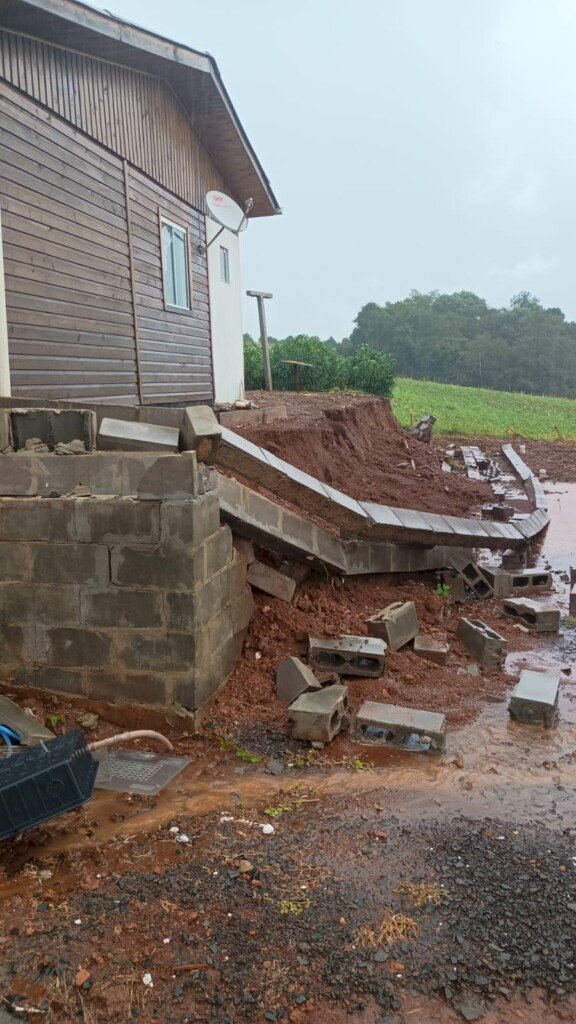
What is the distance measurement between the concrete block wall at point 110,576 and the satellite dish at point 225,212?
32.5ft

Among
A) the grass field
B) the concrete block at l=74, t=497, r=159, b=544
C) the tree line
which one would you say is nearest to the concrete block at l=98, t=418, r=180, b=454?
the concrete block at l=74, t=497, r=159, b=544

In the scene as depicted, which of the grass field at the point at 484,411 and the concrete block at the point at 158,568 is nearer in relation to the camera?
the concrete block at the point at 158,568

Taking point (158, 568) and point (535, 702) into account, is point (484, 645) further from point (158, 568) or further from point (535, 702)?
point (158, 568)

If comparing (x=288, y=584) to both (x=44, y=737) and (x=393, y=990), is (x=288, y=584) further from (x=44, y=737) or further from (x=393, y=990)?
(x=393, y=990)

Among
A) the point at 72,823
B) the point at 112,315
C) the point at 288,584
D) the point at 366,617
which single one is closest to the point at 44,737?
the point at 72,823

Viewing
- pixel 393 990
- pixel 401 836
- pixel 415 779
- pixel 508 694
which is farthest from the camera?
pixel 508 694

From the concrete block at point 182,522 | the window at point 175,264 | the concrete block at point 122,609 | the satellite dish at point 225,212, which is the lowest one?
the concrete block at point 122,609

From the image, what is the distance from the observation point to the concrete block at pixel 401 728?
537cm

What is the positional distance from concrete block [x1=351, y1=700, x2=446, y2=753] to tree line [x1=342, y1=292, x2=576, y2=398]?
6053cm

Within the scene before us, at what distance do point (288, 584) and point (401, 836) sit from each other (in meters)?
3.36

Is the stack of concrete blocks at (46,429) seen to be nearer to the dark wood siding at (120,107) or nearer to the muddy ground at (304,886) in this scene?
the muddy ground at (304,886)

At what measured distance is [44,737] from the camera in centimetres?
504

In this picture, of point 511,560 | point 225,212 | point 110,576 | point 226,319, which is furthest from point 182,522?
point 226,319

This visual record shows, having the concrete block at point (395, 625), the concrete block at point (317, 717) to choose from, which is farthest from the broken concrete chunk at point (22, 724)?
the concrete block at point (395, 625)
